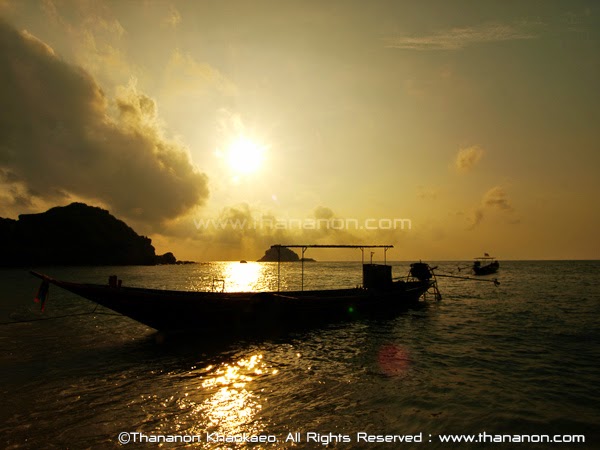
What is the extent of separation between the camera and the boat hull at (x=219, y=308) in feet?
50.2

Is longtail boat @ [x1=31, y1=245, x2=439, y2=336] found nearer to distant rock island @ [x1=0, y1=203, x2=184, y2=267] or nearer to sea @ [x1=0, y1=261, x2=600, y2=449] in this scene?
sea @ [x1=0, y1=261, x2=600, y2=449]

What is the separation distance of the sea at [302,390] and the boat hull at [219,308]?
1097 millimetres

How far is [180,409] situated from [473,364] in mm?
10722

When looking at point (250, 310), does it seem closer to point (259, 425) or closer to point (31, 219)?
point (259, 425)

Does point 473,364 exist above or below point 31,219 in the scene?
below

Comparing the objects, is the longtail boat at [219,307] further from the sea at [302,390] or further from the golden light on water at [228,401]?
the golden light on water at [228,401]

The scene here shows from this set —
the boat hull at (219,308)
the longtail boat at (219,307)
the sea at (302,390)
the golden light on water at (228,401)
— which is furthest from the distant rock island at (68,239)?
the golden light on water at (228,401)

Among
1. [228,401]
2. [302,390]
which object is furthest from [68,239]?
[302,390]

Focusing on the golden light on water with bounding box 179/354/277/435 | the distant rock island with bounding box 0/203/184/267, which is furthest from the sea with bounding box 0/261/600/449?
the distant rock island with bounding box 0/203/184/267

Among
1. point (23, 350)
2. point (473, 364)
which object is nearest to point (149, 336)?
point (23, 350)

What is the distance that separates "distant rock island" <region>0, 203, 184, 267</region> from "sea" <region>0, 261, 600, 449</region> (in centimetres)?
12102

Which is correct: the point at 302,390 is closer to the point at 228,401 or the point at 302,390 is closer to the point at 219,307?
the point at 228,401

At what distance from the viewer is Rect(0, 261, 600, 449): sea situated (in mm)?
7074

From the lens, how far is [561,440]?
7.13 meters
